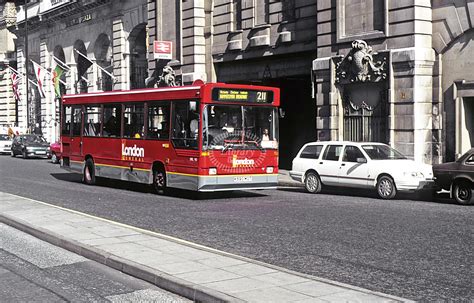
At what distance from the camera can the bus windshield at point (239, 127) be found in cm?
1717

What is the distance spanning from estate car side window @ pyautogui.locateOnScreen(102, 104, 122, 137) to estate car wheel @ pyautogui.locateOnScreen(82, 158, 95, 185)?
181 centimetres

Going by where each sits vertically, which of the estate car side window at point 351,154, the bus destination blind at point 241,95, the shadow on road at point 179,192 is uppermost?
the bus destination blind at point 241,95

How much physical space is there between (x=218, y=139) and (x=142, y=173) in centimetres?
364

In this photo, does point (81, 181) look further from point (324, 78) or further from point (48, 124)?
point (48, 124)

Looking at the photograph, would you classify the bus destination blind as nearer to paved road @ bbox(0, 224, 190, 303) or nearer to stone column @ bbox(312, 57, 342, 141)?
stone column @ bbox(312, 57, 342, 141)

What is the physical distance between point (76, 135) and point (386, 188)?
465 inches

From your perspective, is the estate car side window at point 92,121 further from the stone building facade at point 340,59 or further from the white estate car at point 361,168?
the stone building facade at point 340,59

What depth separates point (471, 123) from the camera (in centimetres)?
2208

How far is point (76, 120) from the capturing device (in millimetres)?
23750

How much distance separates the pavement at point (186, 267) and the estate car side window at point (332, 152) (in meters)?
9.37

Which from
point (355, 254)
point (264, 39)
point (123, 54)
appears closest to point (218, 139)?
point (355, 254)

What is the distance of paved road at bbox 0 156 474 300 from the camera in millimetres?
8188

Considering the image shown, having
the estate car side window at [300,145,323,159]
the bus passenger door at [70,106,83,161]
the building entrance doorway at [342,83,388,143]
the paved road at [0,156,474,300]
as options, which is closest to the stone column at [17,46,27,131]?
the bus passenger door at [70,106,83,161]

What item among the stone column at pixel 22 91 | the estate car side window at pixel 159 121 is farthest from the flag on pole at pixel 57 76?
the estate car side window at pixel 159 121
